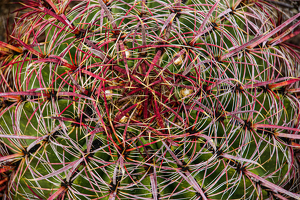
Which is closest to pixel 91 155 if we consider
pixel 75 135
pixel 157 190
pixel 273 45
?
pixel 75 135

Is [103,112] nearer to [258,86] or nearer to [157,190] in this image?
[157,190]

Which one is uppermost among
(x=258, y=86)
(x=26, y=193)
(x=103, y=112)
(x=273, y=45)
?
(x=273, y=45)

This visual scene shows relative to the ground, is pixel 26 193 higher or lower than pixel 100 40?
lower

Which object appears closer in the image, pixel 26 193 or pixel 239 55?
pixel 239 55

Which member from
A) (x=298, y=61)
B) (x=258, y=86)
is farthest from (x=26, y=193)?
(x=298, y=61)

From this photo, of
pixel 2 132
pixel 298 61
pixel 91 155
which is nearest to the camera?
pixel 91 155

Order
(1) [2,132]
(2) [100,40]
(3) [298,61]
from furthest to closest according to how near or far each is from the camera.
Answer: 1. (3) [298,61]
2. (1) [2,132]
3. (2) [100,40]
